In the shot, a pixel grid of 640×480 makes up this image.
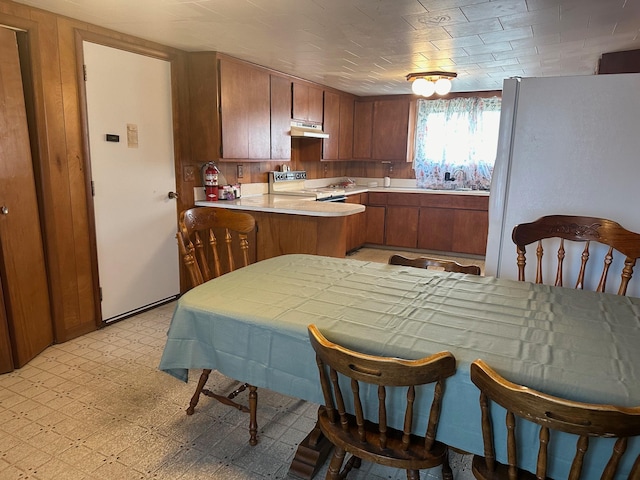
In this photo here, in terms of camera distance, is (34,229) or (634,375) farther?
(34,229)

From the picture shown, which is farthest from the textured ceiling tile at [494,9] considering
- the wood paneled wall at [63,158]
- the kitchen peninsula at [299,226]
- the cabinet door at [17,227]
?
the cabinet door at [17,227]

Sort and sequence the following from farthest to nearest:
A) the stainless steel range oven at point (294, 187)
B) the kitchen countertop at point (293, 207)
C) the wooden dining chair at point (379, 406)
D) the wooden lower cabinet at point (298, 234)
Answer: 1. the stainless steel range oven at point (294, 187)
2. the wooden lower cabinet at point (298, 234)
3. the kitchen countertop at point (293, 207)
4. the wooden dining chair at point (379, 406)

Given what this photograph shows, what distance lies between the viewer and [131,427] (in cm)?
208

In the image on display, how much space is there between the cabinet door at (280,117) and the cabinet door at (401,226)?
1.91m

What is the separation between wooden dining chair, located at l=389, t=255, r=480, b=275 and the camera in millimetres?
2074

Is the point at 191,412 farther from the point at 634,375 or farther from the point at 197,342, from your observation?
the point at 634,375

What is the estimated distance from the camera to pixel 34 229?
272cm

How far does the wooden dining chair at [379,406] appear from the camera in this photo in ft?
3.54

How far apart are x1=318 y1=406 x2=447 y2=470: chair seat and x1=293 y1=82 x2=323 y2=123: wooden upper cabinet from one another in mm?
3798

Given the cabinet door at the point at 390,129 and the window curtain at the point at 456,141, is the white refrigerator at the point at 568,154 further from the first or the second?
the cabinet door at the point at 390,129

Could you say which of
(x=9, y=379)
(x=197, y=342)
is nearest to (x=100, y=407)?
(x=9, y=379)

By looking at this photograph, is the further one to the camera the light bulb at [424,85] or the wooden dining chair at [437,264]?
the light bulb at [424,85]

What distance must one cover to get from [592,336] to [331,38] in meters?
2.46

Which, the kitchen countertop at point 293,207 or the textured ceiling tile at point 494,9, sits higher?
the textured ceiling tile at point 494,9
